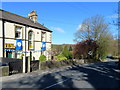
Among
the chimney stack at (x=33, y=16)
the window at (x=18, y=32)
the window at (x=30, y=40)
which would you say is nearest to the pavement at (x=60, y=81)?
the window at (x=18, y=32)

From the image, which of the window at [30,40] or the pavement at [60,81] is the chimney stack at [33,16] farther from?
the pavement at [60,81]

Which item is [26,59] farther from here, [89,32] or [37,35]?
[89,32]

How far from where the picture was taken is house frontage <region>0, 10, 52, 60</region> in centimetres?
2227

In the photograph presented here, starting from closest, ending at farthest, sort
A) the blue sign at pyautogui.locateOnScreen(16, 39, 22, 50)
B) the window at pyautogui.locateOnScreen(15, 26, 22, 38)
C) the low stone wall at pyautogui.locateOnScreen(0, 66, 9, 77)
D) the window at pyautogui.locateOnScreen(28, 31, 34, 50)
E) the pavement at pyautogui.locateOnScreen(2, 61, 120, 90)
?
1. the pavement at pyautogui.locateOnScreen(2, 61, 120, 90)
2. the low stone wall at pyautogui.locateOnScreen(0, 66, 9, 77)
3. the blue sign at pyautogui.locateOnScreen(16, 39, 22, 50)
4. the window at pyautogui.locateOnScreen(15, 26, 22, 38)
5. the window at pyautogui.locateOnScreen(28, 31, 34, 50)

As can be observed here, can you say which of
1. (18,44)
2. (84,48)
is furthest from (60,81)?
(84,48)

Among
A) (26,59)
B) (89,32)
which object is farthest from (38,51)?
(89,32)

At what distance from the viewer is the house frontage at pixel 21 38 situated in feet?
73.0

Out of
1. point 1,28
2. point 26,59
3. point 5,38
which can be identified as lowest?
point 26,59

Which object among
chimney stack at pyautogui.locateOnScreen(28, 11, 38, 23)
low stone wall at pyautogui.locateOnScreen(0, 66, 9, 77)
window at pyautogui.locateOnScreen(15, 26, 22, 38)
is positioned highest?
chimney stack at pyautogui.locateOnScreen(28, 11, 38, 23)

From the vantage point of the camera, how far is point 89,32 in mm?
45062

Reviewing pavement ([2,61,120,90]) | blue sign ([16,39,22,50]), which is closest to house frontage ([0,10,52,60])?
blue sign ([16,39,22,50])

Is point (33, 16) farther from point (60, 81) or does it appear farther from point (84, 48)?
point (60, 81)

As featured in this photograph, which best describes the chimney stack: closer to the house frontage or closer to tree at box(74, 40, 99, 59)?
the house frontage

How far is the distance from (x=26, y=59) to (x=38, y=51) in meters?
13.3
